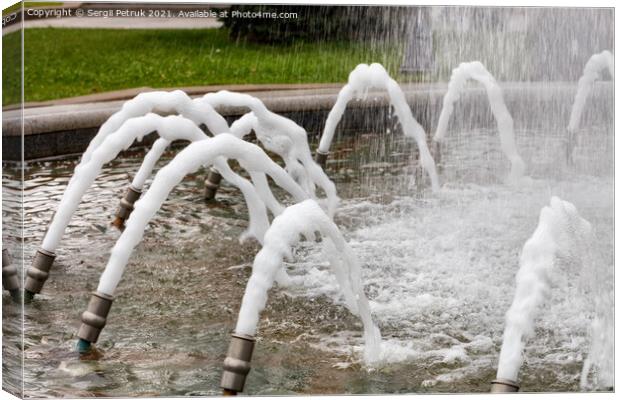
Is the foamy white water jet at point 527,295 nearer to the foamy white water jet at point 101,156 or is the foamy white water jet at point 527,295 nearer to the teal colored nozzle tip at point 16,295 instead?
the teal colored nozzle tip at point 16,295

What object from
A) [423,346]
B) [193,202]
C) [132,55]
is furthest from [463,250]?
[132,55]

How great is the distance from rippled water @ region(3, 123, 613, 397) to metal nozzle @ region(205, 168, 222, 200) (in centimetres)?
10

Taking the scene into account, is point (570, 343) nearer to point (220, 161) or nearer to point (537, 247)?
point (537, 247)

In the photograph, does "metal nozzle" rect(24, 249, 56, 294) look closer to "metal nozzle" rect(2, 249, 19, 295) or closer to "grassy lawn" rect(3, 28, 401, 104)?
"metal nozzle" rect(2, 249, 19, 295)

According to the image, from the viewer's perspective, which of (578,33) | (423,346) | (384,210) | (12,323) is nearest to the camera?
(12,323)

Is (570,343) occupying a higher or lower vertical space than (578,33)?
lower

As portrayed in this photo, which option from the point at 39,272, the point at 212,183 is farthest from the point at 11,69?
the point at 212,183

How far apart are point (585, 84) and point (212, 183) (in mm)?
2629

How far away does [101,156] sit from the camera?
6.10 meters

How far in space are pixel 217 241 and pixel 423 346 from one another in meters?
1.90

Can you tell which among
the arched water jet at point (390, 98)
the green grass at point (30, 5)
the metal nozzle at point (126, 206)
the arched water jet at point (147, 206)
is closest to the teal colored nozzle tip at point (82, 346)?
the arched water jet at point (147, 206)

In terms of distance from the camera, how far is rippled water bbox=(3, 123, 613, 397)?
5.32 metres

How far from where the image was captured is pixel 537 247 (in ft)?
15.9

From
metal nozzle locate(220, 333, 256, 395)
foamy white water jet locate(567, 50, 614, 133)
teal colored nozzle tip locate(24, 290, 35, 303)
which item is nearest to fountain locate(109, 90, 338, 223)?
teal colored nozzle tip locate(24, 290, 35, 303)
